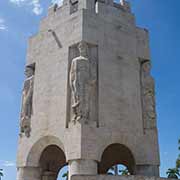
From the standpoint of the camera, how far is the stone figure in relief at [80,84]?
14.5 metres

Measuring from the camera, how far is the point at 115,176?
12320mm

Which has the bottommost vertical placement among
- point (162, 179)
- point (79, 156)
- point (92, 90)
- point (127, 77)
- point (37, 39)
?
point (162, 179)

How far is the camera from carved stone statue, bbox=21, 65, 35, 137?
653 inches

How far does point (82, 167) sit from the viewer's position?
13711mm

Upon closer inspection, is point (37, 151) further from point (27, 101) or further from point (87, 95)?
point (87, 95)

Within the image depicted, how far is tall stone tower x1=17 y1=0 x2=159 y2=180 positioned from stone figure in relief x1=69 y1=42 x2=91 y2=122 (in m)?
0.05

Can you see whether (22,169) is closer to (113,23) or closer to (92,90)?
(92,90)

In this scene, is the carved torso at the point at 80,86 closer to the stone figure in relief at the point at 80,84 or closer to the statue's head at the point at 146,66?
the stone figure in relief at the point at 80,84

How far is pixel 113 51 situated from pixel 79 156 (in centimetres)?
580

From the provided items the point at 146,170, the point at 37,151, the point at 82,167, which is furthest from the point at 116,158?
the point at 82,167

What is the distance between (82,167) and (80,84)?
149 inches

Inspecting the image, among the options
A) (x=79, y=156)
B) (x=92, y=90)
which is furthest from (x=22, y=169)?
(x=92, y=90)

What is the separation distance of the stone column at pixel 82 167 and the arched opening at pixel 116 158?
3047 mm

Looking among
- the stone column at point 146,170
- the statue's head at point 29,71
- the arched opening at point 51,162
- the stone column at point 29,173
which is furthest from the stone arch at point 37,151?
the stone column at point 146,170
